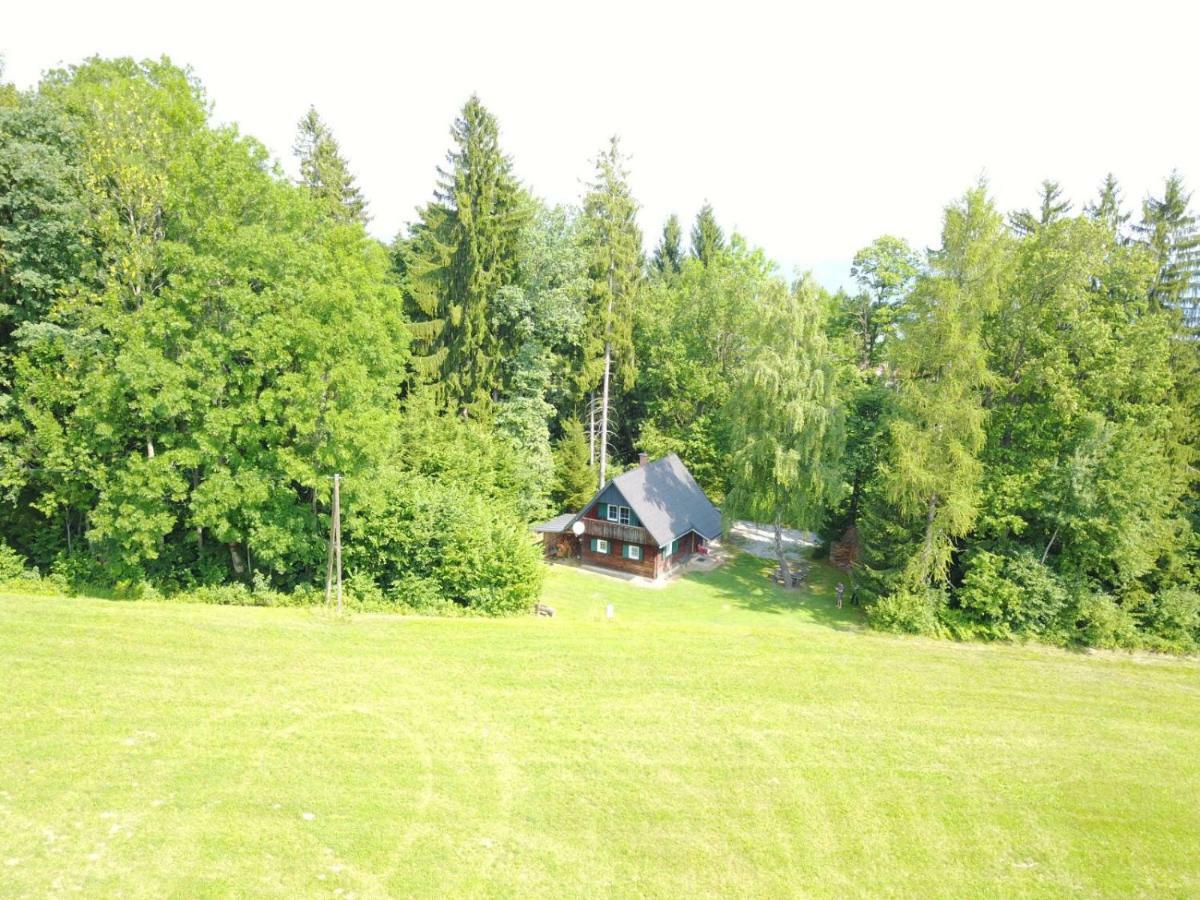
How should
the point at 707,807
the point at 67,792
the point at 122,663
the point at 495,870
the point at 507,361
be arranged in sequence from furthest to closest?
the point at 507,361
the point at 122,663
the point at 707,807
the point at 67,792
the point at 495,870

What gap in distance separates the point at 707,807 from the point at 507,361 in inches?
1022

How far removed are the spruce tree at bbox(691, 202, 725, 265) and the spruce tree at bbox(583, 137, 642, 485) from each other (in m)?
21.7

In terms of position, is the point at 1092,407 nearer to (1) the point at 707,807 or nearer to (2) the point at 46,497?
(1) the point at 707,807

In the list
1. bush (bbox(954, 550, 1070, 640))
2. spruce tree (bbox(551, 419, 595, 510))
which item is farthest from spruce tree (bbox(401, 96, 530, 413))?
bush (bbox(954, 550, 1070, 640))

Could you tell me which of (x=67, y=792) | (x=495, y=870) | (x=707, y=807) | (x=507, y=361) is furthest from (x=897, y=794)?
(x=507, y=361)

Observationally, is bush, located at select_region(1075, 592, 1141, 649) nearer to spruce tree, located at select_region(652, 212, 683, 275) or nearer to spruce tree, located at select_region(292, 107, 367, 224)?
spruce tree, located at select_region(292, 107, 367, 224)

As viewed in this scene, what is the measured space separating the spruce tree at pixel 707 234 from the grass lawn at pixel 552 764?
44350 mm

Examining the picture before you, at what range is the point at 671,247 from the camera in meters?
59.2

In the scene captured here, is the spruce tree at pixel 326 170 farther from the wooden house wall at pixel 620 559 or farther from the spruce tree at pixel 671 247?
the spruce tree at pixel 671 247

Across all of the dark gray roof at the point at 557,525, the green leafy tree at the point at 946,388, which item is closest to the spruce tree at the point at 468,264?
the dark gray roof at the point at 557,525

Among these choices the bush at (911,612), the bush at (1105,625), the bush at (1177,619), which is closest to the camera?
the bush at (1105,625)

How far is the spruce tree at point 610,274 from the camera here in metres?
33.8

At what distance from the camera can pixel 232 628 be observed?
16766 mm

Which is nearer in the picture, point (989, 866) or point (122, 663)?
point (989, 866)
